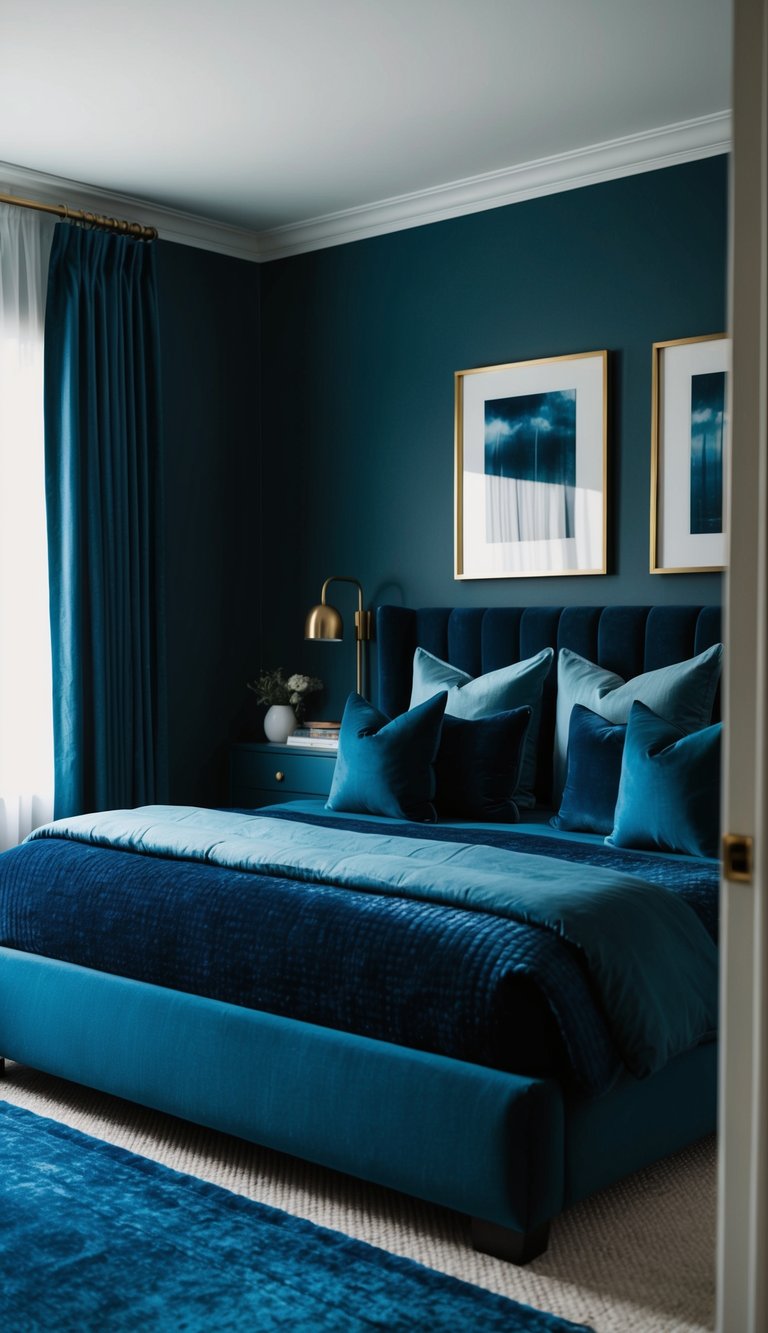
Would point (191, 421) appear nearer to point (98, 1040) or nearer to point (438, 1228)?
point (98, 1040)

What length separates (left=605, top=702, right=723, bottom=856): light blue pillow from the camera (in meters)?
3.44

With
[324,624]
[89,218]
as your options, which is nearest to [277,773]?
[324,624]

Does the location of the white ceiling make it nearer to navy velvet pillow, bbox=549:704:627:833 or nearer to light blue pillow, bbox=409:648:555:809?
light blue pillow, bbox=409:648:555:809

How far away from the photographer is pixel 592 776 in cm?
388

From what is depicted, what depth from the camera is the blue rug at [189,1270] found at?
7.38ft

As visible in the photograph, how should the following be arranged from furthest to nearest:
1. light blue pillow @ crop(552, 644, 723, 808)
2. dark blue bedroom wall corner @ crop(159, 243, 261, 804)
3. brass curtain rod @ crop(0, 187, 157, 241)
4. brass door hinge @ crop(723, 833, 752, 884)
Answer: dark blue bedroom wall corner @ crop(159, 243, 261, 804)
brass curtain rod @ crop(0, 187, 157, 241)
light blue pillow @ crop(552, 644, 723, 808)
brass door hinge @ crop(723, 833, 752, 884)

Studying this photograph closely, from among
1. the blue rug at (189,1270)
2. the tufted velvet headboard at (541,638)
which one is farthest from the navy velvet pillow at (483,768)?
the blue rug at (189,1270)

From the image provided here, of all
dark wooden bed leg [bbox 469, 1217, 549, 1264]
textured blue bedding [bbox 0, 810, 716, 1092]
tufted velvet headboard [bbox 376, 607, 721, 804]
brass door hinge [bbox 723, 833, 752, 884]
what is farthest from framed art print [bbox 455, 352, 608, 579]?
brass door hinge [bbox 723, 833, 752, 884]

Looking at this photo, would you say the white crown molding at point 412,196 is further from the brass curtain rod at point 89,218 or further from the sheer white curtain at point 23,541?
the sheer white curtain at point 23,541

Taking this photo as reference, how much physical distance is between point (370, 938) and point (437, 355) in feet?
9.82

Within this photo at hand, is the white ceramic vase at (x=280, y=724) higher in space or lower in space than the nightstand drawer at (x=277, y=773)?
higher

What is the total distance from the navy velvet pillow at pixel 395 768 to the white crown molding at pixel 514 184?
190cm

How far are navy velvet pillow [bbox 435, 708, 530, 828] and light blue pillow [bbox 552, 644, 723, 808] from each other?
166mm

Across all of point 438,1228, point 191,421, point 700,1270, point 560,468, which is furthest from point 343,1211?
point 191,421
